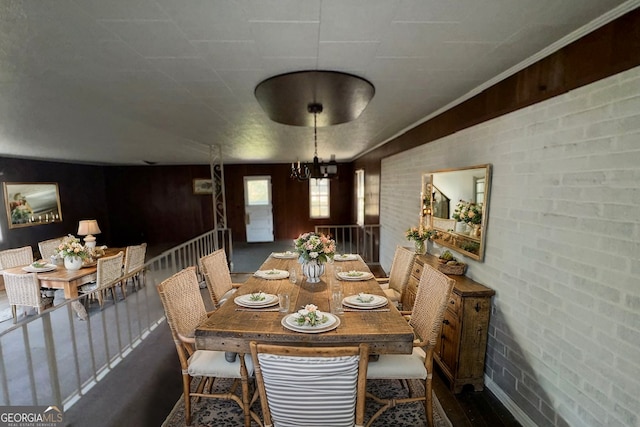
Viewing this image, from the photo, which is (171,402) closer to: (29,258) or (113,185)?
(29,258)

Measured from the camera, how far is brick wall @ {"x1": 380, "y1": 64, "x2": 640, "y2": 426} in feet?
4.07

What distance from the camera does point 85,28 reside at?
1313 mm

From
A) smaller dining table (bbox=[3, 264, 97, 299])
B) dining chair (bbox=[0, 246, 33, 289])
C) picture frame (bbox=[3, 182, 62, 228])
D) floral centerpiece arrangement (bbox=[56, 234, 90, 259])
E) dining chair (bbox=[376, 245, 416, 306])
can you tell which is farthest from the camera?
picture frame (bbox=[3, 182, 62, 228])

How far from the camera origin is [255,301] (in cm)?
196

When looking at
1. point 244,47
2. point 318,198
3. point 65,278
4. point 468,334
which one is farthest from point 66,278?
point 318,198

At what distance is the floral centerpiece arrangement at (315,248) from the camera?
228 centimetres

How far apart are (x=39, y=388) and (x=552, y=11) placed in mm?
4222

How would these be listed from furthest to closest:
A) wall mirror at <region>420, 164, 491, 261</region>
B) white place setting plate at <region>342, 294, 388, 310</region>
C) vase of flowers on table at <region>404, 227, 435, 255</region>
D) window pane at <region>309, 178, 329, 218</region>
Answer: window pane at <region>309, 178, 329, 218</region>, vase of flowers on table at <region>404, 227, 435, 255</region>, wall mirror at <region>420, 164, 491, 261</region>, white place setting plate at <region>342, 294, 388, 310</region>

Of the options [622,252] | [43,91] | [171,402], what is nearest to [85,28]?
[43,91]

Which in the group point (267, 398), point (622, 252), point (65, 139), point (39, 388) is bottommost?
point (39, 388)

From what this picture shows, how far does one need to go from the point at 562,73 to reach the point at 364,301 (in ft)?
5.90

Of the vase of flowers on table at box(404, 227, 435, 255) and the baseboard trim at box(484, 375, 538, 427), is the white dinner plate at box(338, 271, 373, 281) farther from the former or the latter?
the baseboard trim at box(484, 375, 538, 427)

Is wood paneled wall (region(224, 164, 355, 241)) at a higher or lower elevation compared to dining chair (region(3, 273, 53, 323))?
higher

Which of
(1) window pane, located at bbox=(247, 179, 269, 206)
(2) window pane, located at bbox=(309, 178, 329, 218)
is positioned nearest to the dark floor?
(1) window pane, located at bbox=(247, 179, 269, 206)
